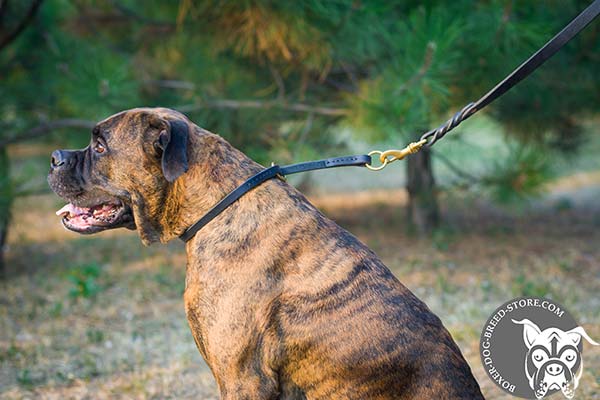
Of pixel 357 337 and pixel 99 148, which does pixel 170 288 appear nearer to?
pixel 99 148

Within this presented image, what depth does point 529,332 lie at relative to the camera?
10.7ft

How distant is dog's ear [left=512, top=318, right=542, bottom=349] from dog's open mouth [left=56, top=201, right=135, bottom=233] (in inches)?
72.9

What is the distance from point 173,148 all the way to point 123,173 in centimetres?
29

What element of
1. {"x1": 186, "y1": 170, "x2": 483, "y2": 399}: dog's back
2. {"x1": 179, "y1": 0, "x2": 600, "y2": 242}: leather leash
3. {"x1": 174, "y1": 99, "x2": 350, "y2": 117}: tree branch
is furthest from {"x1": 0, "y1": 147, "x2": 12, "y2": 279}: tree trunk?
{"x1": 186, "y1": 170, "x2": 483, "y2": 399}: dog's back

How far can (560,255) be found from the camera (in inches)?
260

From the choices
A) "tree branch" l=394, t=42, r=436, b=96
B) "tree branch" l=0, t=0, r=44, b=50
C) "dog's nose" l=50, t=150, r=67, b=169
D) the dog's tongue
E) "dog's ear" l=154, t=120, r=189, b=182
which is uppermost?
"tree branch" l=394, t=42, r=436, b=96

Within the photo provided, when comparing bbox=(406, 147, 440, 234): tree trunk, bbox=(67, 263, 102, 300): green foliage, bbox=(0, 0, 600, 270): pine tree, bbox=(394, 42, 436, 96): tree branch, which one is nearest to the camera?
bbox=(394, 42, 436, 96): tree branch

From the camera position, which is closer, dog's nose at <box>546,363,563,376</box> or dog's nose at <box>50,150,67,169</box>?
dog's nose at <box>50,150,67,169</box>

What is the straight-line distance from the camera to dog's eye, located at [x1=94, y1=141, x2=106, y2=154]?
2.74 meters

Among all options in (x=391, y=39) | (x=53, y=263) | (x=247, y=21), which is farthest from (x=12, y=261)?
(x=391, y=39)

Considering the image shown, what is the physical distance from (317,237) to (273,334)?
1.25ft

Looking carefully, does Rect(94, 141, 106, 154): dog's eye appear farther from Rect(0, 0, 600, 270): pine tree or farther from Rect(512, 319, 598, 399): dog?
Rect(0, 0, 600, 270): pine tree

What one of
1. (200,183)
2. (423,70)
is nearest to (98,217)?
(200,183)

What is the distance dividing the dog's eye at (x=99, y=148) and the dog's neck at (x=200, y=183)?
0.31 meters
